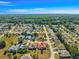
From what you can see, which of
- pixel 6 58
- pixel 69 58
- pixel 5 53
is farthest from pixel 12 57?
pixel 69 58

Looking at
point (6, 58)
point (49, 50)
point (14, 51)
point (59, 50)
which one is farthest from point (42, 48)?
point (6, 58)

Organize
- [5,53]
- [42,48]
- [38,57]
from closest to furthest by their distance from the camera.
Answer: [38,57]
[5,53]
[42,48]

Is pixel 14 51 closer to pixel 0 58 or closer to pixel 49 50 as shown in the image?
pixel 0 58

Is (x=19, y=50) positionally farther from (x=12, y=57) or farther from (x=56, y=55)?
(x=56, y=55)

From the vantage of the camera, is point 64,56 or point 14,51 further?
point 14,51

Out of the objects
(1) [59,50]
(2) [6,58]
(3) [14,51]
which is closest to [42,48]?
(1) [59,50]

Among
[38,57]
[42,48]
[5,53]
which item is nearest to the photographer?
[38,57]

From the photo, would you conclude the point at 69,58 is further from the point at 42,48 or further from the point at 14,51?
the point at 14,51

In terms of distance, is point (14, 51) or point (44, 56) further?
point (14, 51)
